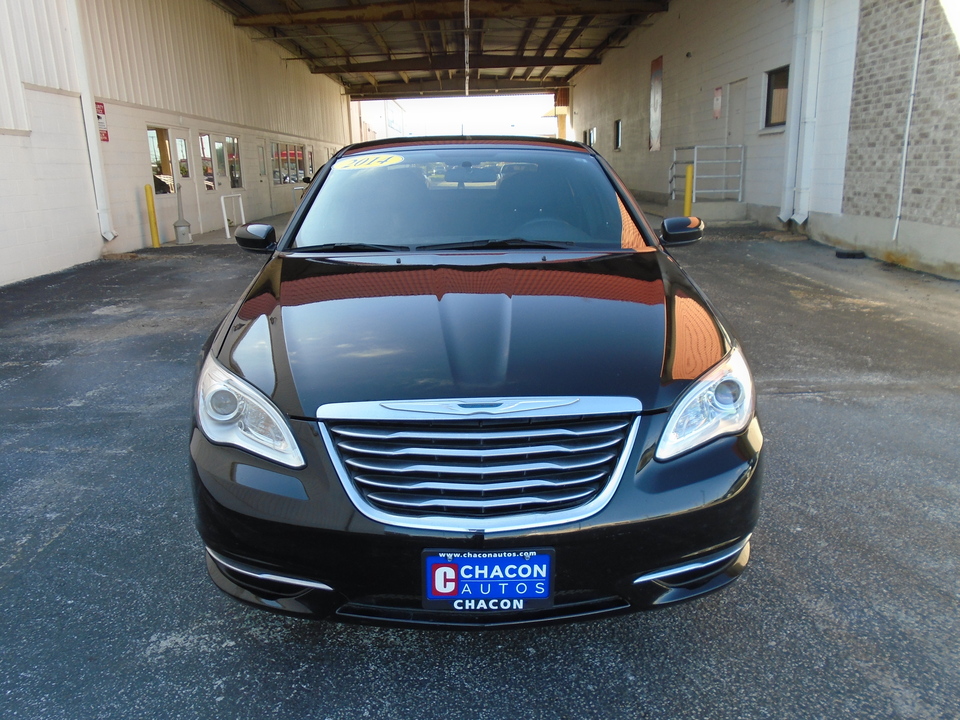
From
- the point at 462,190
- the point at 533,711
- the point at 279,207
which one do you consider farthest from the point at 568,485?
the point at 279,207

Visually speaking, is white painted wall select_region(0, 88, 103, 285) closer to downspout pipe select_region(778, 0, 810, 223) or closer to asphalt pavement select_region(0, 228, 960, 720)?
asphalt pavement select_region(0, 228, 960, 720)

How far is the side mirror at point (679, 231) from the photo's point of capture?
339cm

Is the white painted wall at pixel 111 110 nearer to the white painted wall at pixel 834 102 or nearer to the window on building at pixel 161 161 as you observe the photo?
the window on building at pixel 161 161

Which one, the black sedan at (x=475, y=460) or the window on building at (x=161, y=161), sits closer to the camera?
the black sedan at (x=475, y=460)

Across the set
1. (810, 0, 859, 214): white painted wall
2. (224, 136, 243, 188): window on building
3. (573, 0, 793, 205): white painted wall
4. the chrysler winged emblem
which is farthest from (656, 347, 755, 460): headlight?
(224, 136, 243, 188): window on building

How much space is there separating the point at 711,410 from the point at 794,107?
12.3m

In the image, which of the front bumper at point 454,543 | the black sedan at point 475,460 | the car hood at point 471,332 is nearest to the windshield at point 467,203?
the car hood at point 471,332

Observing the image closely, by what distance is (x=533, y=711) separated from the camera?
188 cm

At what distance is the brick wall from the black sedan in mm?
8278

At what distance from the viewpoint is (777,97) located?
14.0m

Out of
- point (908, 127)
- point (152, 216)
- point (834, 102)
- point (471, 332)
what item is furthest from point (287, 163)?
point (471, 332)

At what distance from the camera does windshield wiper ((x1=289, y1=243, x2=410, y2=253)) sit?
9.59 feet

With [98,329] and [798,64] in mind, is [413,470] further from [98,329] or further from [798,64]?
[798,64]

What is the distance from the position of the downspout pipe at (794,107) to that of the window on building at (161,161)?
12000mm
